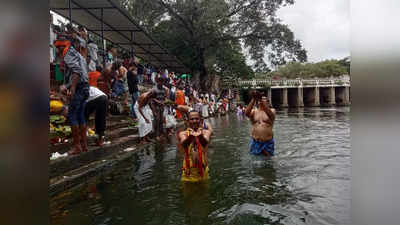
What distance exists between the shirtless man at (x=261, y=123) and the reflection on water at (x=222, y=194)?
245 millimetres

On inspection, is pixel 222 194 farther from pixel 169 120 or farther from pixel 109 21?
pixel 109 21

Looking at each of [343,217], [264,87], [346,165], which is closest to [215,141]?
[346,165]

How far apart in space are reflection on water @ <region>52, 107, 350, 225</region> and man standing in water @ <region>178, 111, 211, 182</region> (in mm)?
213

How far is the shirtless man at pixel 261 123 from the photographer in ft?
19.9

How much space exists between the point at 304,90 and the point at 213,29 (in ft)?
109

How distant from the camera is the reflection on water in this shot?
3.19 meters

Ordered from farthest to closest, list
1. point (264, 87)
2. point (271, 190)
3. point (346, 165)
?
1. point (264, 87)
2. point (346, 165)
3. point (271, 190)

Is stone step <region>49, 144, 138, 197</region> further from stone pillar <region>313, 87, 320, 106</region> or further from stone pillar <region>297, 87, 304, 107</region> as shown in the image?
stone pillar <region>313, 87, 320, 106</region>

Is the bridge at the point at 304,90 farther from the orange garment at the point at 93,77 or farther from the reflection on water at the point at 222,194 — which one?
the reflection on water at the point at 222,194

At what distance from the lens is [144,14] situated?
81.8 feet

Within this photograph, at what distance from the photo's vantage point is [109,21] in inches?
407

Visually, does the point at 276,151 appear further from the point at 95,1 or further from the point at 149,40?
the point at 149,40
